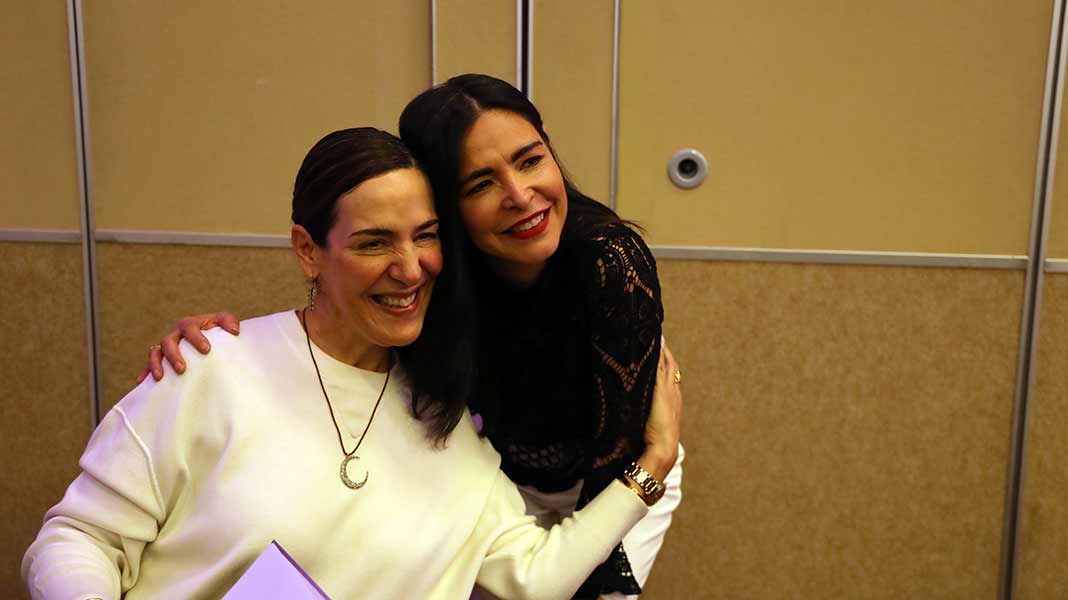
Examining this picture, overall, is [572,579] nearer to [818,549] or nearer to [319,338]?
[319,338]

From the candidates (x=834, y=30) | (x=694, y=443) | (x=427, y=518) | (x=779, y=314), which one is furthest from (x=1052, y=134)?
(x=427, y=518)

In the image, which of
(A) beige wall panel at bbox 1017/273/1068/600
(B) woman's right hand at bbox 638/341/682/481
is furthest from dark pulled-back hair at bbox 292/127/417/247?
(A) beige wall panel at bbox 1017/273/1068/600

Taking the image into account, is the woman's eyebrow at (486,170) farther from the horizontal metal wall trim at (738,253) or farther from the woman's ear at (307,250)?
the horizontal metal wall trim at (738,253)

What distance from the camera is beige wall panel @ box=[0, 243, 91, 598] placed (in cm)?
254

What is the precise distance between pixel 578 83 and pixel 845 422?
1133mm

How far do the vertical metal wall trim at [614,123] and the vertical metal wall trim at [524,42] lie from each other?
0.69 feet

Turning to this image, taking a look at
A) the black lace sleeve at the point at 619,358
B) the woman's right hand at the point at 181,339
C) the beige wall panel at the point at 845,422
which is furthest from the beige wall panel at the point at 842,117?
the woman's right hand at the point at 181,339

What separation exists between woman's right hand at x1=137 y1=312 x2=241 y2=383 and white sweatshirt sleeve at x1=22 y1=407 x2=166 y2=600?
80 mm

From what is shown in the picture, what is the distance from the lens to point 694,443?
2.43 meters

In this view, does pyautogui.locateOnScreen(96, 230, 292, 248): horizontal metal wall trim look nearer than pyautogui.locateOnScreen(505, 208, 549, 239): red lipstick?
No

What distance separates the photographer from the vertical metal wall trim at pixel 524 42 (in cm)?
229

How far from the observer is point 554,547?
1425 mm

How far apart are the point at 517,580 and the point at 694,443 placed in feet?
3.71

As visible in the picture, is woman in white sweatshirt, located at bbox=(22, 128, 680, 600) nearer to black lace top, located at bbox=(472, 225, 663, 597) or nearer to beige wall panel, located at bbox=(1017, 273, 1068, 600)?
black lace top, located at bbox=(472, 225, 663, 597)
